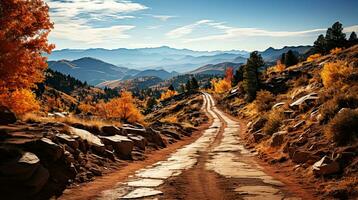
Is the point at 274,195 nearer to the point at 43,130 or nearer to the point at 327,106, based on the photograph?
the point at 327,106

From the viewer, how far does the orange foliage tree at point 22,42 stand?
17.7m

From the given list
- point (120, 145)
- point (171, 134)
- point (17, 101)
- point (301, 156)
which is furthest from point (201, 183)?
point (171, 134)

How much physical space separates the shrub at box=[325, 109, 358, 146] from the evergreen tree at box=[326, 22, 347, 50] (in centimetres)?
10598

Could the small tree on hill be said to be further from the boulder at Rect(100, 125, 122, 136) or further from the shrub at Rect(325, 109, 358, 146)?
the shrub at Rect(325, 109, 358, 146)

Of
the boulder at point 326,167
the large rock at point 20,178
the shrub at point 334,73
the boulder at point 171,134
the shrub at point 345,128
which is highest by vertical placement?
the shrub at point 334,73

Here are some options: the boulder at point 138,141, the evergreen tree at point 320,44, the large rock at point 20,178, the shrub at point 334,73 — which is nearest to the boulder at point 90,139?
the boulder at point 138,141

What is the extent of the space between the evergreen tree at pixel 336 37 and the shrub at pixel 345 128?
348ft

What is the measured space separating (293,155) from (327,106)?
395cm

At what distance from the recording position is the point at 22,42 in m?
19.7

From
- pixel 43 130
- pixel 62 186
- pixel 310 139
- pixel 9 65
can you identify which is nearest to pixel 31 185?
pixel 62 186

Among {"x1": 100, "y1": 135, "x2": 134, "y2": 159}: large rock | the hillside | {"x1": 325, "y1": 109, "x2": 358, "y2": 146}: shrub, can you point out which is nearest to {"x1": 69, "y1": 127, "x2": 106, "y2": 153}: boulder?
{"x1": 100, "y1": 135, "x2": 134, "y2": 159}: large rock

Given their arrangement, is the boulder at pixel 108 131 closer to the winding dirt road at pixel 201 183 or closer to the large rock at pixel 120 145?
the large rock at pixel 120 145

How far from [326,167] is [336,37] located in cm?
11120

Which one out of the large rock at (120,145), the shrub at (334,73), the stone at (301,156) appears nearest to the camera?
the stone at (301,156)
